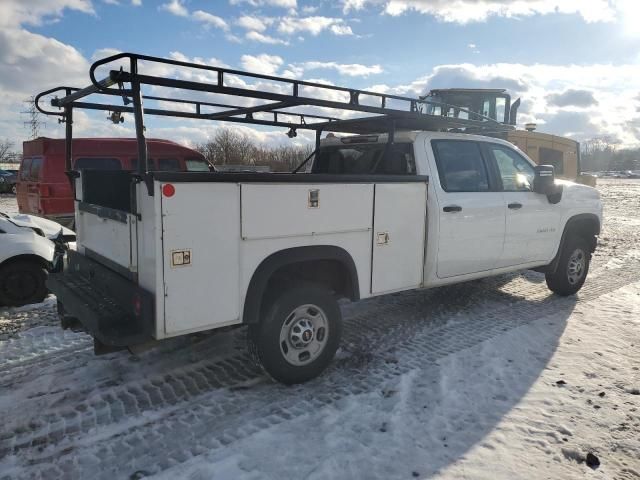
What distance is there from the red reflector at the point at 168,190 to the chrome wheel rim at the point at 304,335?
4.28 feet

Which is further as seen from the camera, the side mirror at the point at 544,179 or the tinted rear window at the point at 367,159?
the side mirror at the point at 544,179

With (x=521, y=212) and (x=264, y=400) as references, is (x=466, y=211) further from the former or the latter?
(x=264, y=400)

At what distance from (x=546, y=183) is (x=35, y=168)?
10373 mm

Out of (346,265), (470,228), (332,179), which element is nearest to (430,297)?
(470,228)

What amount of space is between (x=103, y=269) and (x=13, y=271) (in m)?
2.71

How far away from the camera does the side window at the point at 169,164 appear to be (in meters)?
11.3

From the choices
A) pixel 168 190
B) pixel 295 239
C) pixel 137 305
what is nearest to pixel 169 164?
pixel 295 239

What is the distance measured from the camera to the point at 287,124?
581cm

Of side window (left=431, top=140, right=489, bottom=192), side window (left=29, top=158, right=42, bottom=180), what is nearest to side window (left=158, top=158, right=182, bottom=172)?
side window (left=29, top=158, right=42, bottom=180)

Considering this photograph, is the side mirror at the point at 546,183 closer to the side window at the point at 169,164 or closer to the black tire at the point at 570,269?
the black tire at the point at 570,269

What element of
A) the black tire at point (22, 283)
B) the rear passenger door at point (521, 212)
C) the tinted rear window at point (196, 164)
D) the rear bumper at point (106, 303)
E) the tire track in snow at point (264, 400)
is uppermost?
the tinted rear window at point (196, 164)

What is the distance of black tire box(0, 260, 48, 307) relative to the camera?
5.82m

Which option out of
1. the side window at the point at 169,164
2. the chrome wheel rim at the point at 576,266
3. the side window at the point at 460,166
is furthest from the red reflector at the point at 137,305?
the side window at the point at 169,164

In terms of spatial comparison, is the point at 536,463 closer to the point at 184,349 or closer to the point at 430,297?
the point at 184,349
